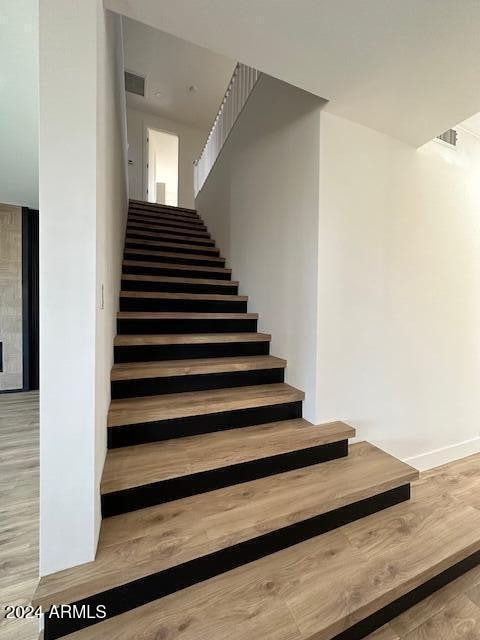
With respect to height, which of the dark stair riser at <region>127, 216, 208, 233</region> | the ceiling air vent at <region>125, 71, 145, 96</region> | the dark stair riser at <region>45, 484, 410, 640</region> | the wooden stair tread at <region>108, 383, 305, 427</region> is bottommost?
the dark stair riser at <region>45, 484, 410, 640</region>


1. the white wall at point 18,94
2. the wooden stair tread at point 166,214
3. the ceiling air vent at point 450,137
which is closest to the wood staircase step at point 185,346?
the white wall at point 18,94

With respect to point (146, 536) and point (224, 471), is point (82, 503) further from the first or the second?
point (224, 471)

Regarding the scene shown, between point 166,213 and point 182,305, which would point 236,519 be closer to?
point 182,305

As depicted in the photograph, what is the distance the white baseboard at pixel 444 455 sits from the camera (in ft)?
7.39

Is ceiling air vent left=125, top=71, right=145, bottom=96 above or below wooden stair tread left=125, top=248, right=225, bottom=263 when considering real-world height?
above

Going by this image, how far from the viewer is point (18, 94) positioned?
194 centimetres

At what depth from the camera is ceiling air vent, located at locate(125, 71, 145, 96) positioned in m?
5.08

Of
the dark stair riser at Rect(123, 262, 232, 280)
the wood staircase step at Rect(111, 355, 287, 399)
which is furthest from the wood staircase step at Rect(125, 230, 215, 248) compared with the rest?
the wood staircase step at Rect(111, 355, 287, 399)

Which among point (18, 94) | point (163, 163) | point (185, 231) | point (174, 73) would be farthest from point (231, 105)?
point (163, 163)

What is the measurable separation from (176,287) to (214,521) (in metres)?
2.10

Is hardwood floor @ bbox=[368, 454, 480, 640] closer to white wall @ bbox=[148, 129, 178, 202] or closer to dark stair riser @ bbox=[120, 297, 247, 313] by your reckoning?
dark stair riser @ bbox=[120, 297, 247, 313]

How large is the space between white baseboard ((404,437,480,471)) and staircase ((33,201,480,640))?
2.12ft

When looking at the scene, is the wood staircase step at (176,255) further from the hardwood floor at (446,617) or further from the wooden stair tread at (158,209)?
the hardwood floor at (446,617)

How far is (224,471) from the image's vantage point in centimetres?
138
